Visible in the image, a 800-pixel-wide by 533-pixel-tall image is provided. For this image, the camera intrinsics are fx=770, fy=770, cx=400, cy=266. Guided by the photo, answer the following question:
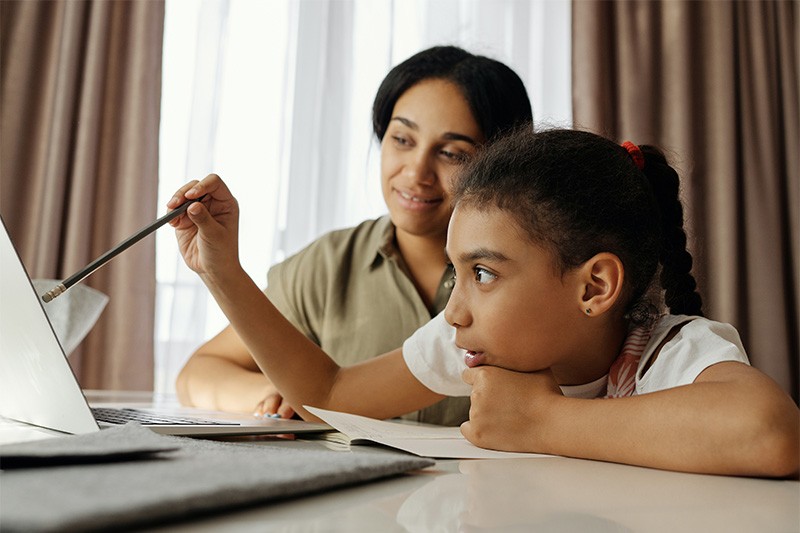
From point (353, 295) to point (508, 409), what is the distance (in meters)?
0.83

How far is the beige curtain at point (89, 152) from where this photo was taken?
220cm

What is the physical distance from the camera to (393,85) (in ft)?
5.14

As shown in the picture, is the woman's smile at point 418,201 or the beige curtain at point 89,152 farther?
the beige curtain at point 89,152

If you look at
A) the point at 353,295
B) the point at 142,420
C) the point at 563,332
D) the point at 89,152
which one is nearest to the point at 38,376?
the point at 142,420

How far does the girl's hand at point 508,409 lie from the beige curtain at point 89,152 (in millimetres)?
1700

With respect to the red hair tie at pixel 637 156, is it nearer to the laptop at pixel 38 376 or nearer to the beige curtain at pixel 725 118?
the laptop at pixel 38 376

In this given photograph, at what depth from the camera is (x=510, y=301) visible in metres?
0.87

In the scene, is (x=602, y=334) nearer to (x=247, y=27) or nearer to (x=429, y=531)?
(x=429, y=531)

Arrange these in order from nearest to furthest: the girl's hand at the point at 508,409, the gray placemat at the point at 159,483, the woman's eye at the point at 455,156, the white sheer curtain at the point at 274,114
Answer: the gray placemat at the point at 159,483 < the girl's hand at the point at 508,409 < the woman's eye at the point at 455,156 < the white sheer curtain at the point at 274,114

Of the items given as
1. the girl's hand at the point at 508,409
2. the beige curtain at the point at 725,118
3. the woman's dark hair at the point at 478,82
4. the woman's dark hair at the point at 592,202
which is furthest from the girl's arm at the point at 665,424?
the beige curtain at the point at 725,118

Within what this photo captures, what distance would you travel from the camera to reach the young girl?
658 millimetres

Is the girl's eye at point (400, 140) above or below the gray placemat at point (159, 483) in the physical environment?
above

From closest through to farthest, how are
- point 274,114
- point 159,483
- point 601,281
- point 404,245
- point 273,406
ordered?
point 159,483 → point 601,281 → point 273,406 → point 404,245 → point 274,114

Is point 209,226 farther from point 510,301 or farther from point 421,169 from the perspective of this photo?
point 421,169
